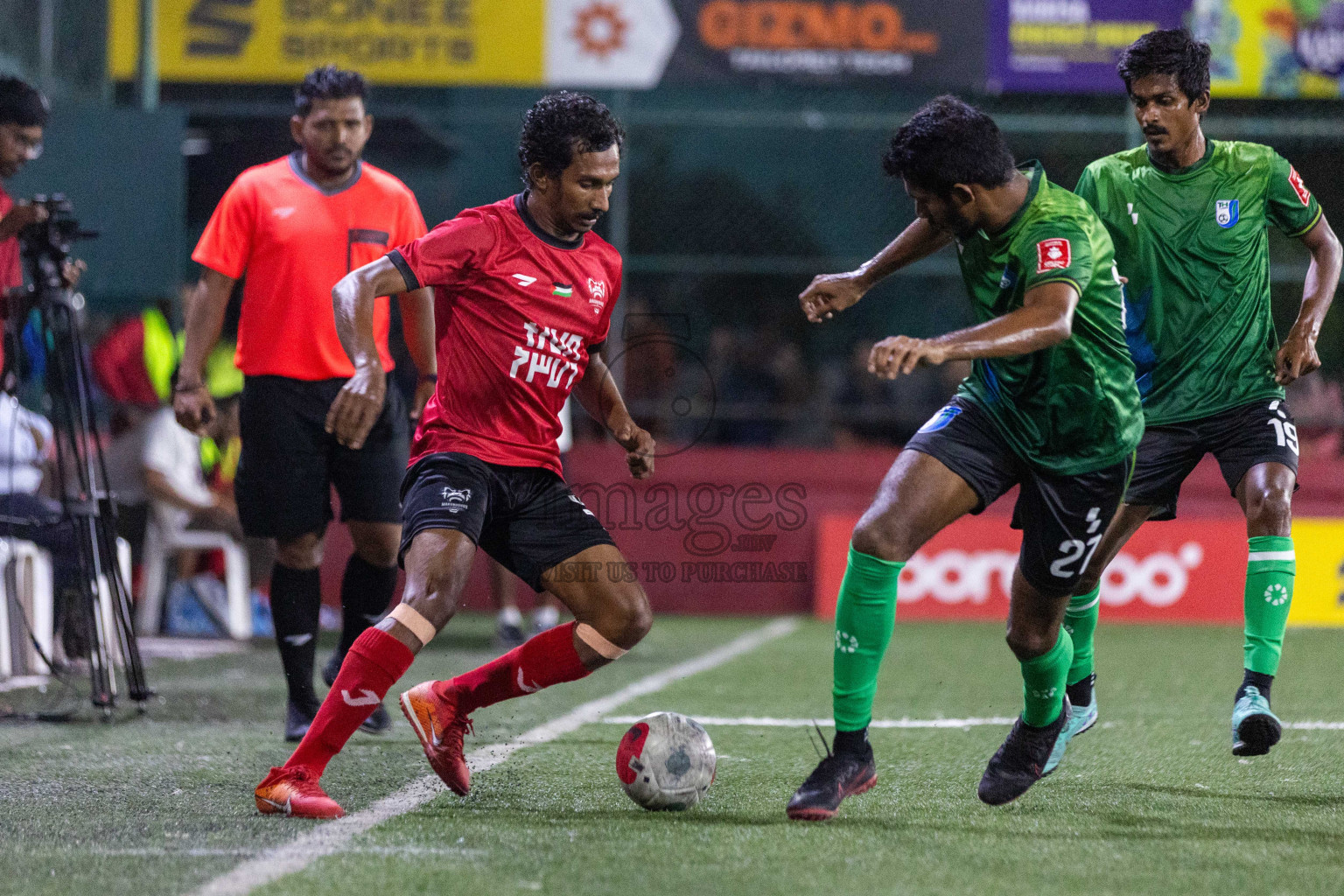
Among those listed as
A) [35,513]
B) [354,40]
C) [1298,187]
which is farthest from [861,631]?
[354,40]

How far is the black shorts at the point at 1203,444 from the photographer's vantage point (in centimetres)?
478

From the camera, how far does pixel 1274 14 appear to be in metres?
11.6

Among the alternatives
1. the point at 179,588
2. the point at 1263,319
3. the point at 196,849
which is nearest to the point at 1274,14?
the point at 1263,319

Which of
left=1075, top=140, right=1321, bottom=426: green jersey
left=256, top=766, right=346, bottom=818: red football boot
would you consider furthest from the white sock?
left=256, top=766, right=346, bottom=818: red football boot

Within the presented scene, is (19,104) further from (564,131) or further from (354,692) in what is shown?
(354,692)

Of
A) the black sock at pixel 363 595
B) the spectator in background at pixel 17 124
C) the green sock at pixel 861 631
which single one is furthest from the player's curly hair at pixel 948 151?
the spectator in background at pixel 17 124

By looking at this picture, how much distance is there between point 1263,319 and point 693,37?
294 inches

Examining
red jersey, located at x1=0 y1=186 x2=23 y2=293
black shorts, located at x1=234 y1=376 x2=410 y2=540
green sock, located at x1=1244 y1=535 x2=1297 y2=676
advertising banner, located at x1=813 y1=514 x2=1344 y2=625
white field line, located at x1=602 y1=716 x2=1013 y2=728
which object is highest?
red jersey, located at x1=0 y1=186 x2=23 y2=293

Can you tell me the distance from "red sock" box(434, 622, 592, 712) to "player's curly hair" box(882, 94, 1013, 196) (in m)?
1.50

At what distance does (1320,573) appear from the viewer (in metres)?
10.8

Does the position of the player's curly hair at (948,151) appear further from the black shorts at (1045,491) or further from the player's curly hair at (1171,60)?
the player's curly hair at (1171,60)

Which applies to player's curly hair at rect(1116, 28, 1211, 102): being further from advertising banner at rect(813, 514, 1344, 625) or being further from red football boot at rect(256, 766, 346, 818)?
advertising banner at rect(813, 514, 1344, 625)

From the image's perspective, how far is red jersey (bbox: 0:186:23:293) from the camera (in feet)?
20.9

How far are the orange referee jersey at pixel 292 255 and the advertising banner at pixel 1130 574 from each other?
6.36 meters
